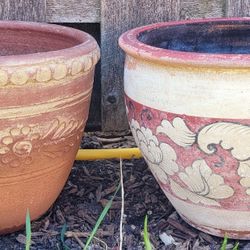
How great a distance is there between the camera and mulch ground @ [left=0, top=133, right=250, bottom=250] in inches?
75.3

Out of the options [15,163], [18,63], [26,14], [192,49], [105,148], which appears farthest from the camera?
Result: [105,148]

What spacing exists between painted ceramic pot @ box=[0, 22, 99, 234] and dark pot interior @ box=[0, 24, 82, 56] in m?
0.05

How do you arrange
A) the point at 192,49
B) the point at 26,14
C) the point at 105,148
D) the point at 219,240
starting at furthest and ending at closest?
1. the point at 105,148
2. the point at 26,14
3. the point at 192,49
4. the point at 219,240

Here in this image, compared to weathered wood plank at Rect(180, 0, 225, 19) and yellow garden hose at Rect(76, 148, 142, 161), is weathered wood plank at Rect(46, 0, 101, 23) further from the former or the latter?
yellow garden hose at Rect(76, 148, 142, 161)

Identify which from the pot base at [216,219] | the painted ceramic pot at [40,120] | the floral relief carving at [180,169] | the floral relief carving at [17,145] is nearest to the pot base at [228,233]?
the pot base at [216,219]

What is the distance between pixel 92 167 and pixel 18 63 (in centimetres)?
78

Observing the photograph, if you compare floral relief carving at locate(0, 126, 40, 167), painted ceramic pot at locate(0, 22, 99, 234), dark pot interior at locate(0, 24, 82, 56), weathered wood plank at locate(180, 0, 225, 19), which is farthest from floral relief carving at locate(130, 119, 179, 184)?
weathered wood plank at locate(180, 0, 225, 19)

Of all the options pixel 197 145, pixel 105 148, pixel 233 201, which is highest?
pixel 197 145

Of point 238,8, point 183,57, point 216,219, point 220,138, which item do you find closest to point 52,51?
point 183,57

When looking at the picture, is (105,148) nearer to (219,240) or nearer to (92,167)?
(92,167)

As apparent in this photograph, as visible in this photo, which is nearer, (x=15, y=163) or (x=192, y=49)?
(x=15, y=163)

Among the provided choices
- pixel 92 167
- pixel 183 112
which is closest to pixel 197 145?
pixel 183 112

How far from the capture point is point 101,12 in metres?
2.30

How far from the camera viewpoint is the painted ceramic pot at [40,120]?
5.49 ft
